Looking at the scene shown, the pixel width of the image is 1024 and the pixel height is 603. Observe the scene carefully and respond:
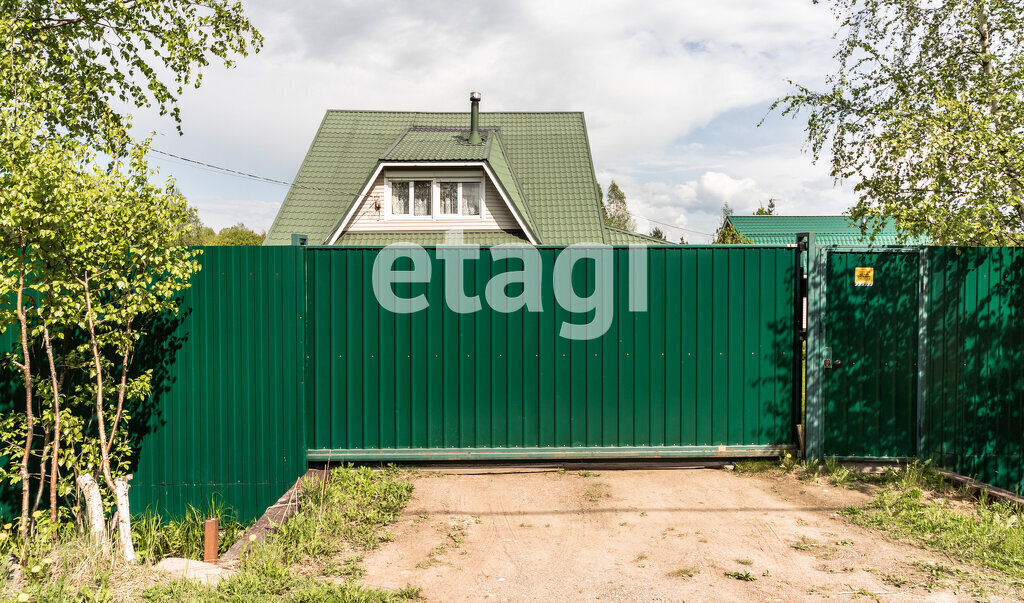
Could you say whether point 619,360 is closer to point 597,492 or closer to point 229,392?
point 597,492

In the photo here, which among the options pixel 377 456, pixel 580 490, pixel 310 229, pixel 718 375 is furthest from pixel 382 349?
pixel 310 229

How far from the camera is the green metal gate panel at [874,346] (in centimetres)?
543

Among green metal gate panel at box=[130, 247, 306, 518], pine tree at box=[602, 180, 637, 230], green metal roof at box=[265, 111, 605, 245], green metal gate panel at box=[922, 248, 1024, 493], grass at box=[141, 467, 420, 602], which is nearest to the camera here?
grass at box=[141, 467, 420, 602]

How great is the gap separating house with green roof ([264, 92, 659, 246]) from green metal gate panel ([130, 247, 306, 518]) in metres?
8.75

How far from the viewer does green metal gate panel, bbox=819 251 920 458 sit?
5.43 meters

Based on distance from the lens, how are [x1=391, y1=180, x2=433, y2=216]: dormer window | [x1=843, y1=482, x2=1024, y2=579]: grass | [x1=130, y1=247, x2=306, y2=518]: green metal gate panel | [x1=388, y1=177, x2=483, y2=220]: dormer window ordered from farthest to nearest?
[x1=391, y1=180, x2=433, y2=216]: dormer window
[x1=388, y1=177, x2=483, y2=220]: dormer window
[x1=130, y1=247, x2=306, y2=518]: green metal gate panel
[x1=843, y1=482, x2=1024, y2=579]: grass

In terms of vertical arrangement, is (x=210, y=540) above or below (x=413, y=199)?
below

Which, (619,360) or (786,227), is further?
(786,227)

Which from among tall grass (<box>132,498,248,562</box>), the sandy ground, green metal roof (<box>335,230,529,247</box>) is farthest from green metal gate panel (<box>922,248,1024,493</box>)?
green metal roof (<box>335,230,529,247</box>)

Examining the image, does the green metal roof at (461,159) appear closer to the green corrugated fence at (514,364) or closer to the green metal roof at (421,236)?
the green metal roof at (421,236)

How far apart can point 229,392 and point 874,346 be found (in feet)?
18.9

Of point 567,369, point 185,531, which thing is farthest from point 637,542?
point 185,531

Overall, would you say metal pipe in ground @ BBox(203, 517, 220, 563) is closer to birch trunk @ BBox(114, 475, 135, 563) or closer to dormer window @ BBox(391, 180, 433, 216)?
birch trunk @ BBox(114, 475, 135, 563)

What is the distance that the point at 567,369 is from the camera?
5516 mm
